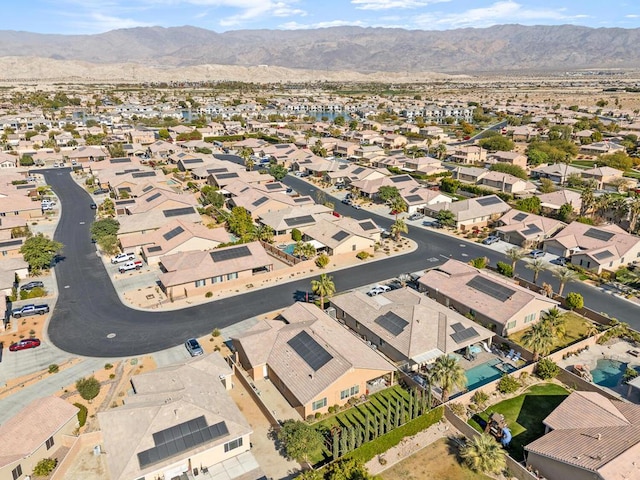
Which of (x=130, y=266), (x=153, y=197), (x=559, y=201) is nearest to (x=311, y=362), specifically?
(x=130, y=266)

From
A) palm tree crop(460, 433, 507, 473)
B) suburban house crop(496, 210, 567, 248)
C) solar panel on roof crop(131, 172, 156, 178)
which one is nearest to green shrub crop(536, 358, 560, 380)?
palm tree crop(460, 433, 507, 473)

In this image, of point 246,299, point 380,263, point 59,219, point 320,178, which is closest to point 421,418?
point 246,299

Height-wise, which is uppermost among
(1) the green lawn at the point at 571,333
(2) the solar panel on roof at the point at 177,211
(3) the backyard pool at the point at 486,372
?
(2) the solar panel on roof at the point at 177,211

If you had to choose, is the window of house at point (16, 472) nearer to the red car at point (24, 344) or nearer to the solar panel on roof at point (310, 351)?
the red car at point (24, 344)

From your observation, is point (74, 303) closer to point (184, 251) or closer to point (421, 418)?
point (184, 251)

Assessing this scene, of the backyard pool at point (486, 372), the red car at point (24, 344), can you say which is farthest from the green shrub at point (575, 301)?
the red car at point (24, 344)
